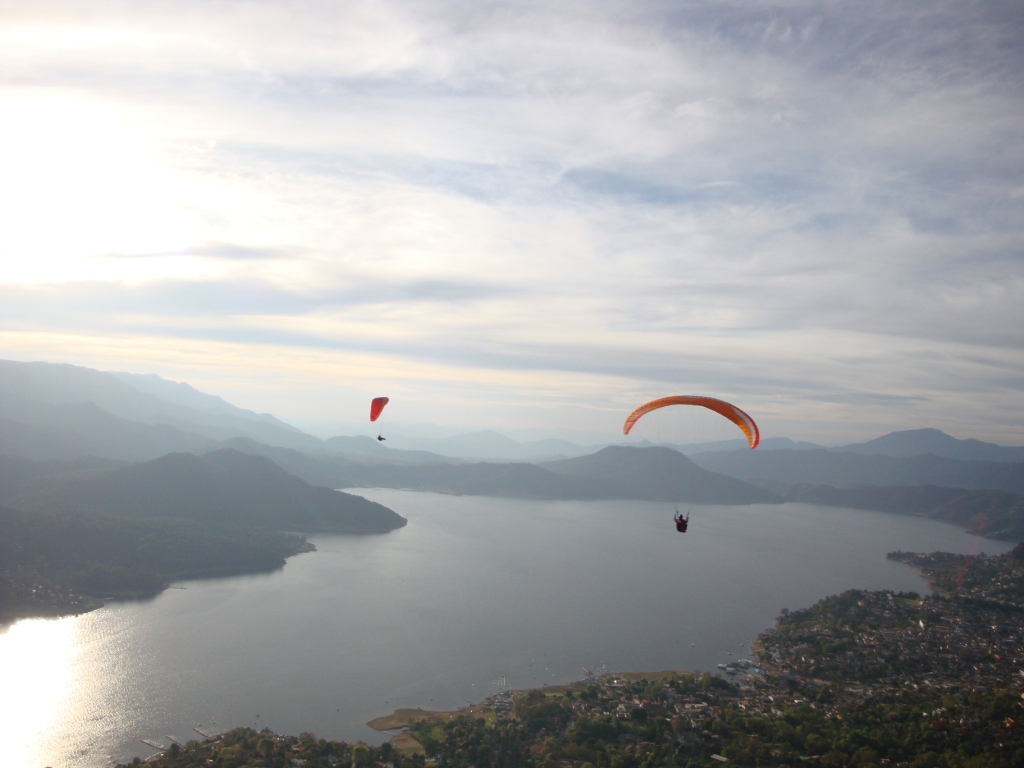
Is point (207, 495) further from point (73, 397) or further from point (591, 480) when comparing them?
point (591, 480)

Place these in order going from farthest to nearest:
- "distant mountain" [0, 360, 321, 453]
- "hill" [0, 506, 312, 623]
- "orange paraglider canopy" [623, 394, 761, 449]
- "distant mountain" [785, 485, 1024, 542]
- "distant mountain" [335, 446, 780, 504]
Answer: "distant mountain" [335, 446, 780, 504], "distant mountain" [785, 485, 1024, 542], "distant mountain" [0, 360, 321, 453], "hill" [0, 506, 312, 623], "orange paraglider canopy" [623, 394, 761, 449]

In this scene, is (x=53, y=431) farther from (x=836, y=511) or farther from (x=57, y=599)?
(x=836, y=511)

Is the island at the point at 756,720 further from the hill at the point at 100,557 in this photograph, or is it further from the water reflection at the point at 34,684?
the hill at the point at 100,557

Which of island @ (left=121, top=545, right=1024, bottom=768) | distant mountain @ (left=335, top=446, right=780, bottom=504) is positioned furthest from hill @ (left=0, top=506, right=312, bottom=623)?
distant mountain @ (left=335, top=446, right=780, bottom=504)

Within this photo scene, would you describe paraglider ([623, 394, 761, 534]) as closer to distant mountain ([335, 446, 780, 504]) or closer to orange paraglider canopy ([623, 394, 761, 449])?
orange paraglider canopy ([623, 394, 761, 449])

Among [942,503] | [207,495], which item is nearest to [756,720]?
[207,495]

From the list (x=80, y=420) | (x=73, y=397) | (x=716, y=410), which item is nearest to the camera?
(x=716, y=410)

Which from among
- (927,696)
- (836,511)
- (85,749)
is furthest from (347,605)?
(836,511)
